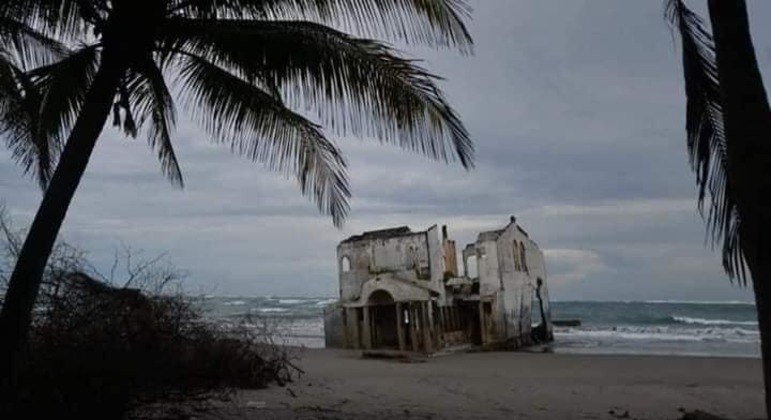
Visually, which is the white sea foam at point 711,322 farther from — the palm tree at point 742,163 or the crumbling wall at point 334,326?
the palm tree at point 742,163

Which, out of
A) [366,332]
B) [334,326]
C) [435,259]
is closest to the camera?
[366,332]

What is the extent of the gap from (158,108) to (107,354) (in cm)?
357

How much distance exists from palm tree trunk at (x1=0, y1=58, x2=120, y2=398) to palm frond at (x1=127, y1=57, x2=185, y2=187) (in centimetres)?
82

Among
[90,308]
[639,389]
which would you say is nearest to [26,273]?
[90,308]

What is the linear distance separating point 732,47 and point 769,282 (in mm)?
1526

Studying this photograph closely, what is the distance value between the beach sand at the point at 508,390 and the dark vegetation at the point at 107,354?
838 mm

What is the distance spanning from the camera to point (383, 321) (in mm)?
22234

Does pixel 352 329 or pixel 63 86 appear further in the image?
pixel 352 329

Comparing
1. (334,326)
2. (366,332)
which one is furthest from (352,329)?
(334,326)

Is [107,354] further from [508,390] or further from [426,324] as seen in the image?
[426,324]

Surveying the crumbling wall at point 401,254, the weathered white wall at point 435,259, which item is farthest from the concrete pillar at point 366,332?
the weathered white wall at point 435,259

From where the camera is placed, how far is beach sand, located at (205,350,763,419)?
7727mm

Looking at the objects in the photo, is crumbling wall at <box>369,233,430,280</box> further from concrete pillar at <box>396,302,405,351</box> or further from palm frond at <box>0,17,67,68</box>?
palm frond at <box>0,17,67,68</box>

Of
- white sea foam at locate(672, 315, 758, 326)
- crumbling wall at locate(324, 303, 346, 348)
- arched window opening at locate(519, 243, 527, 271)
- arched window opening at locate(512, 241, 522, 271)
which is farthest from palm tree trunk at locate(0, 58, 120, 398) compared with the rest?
white sea foam at locate(672, 315, 758, 326)
